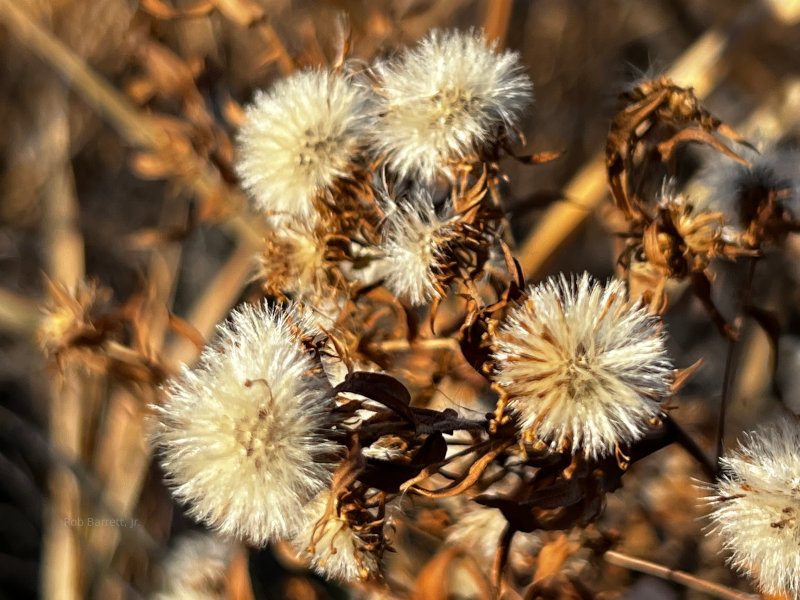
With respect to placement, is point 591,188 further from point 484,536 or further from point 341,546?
point 341,546

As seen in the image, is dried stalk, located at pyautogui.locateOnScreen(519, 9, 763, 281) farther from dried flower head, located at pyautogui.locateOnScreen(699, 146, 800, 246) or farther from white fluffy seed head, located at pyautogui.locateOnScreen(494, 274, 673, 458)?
white fluffy seed head, located at pyautogui.locateOnScreen(494, 274, 673, 458)

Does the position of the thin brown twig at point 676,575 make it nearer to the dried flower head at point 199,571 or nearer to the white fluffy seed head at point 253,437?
the white fluffy seed head at point 253,437

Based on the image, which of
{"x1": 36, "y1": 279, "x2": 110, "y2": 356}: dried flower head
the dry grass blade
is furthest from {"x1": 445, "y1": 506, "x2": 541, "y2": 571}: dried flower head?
the dry grass blade

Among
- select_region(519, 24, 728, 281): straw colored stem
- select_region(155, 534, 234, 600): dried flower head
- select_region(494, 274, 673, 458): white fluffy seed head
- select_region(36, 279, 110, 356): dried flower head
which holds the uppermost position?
select_region(519, 24, 728, 281): straw colored stem

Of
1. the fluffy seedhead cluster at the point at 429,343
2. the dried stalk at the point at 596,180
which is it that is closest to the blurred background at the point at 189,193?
the dried stalk at the point at 596,180

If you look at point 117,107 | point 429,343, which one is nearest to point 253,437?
point 429,343
